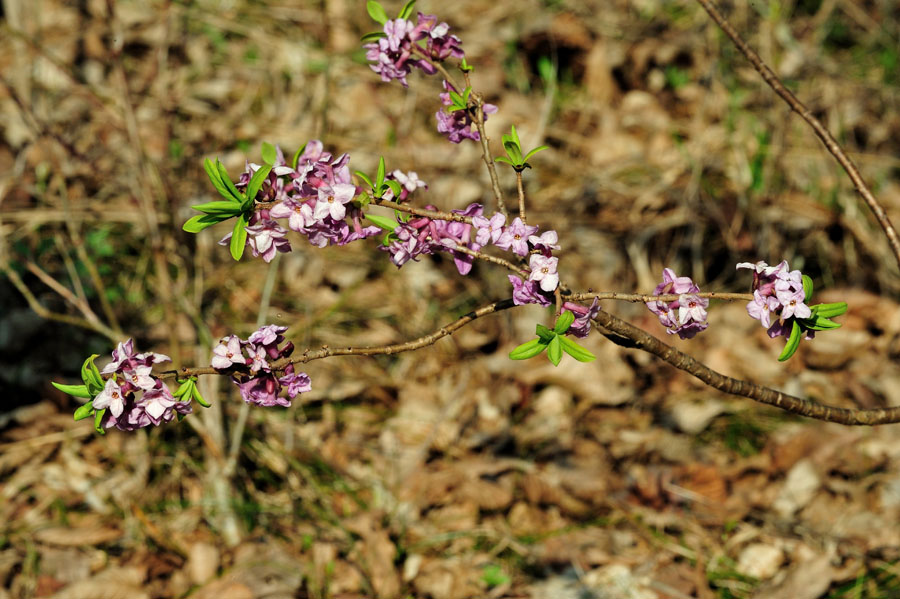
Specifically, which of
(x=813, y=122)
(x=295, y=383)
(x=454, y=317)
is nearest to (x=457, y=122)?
(x=295, y=383)

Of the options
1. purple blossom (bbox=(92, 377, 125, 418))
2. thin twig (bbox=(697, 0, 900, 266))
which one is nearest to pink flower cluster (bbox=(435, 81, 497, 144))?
thin twig (bbox=(697, 0, 900, 266))

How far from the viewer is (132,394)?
1.32 metres

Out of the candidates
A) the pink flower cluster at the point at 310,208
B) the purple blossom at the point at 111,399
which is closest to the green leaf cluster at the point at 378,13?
the pink flower cluster at the point at 310,208

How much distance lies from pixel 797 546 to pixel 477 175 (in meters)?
2.33

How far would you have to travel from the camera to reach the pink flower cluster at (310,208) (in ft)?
4.01

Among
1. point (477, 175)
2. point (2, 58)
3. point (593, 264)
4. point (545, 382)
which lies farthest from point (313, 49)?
point (545, 382)

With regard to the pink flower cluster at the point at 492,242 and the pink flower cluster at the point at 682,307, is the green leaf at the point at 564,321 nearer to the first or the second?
the pink flower cluster at the point at 492,242

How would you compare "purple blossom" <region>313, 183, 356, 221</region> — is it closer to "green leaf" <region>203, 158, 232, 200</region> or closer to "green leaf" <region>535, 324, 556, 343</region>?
"green leaf" <region>203, 158, 232, 200</region>

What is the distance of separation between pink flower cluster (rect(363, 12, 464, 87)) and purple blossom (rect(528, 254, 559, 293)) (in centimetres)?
53

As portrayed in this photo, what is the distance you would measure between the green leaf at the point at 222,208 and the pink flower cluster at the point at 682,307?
0.73 metres

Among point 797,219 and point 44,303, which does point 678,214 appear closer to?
point 797,219

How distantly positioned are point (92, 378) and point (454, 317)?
230 cm

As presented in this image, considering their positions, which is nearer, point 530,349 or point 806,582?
point 530,349

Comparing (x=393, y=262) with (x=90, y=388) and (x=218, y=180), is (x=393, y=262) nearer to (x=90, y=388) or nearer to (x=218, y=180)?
(x=218, y=180)
